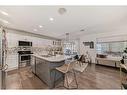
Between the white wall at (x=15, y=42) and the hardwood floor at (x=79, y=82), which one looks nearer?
the hardwood floor at (x=79, y=82)

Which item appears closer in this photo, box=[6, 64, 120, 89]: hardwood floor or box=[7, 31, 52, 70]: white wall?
box=[6, 64, 120, 89]: hardwood floor

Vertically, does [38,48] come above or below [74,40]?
below

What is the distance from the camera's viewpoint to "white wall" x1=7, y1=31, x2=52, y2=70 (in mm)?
2247

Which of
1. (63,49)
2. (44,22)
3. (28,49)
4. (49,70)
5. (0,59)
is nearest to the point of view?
(0,59)

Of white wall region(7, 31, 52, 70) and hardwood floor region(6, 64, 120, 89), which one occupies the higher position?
white wall region(7, 31, 52, 70)

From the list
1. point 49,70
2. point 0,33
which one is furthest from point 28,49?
point 0,33

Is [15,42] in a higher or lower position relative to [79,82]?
higher

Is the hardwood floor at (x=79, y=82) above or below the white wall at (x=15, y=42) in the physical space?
below

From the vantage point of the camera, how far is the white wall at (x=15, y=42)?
225 centimetres

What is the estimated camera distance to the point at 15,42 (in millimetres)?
2457
